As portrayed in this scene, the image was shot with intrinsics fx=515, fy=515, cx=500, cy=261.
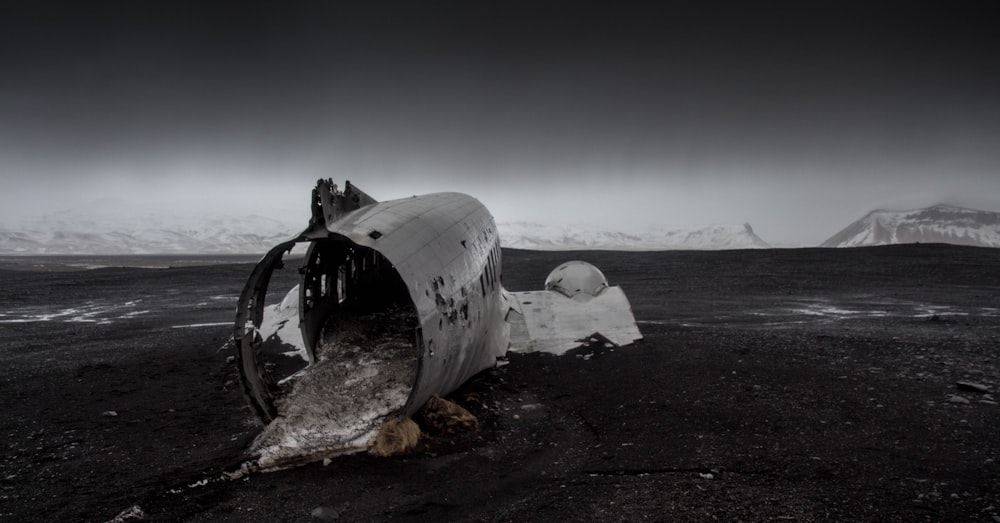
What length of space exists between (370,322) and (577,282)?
7.50 m

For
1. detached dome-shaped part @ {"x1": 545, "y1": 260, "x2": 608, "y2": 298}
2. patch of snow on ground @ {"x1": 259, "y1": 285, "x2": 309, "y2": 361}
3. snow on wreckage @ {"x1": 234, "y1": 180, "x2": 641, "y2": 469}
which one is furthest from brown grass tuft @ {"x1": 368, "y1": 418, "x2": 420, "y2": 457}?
detached dome-shaped part @ {"x1": 545, "y1": 260, "x2": 608, "y2": 298}

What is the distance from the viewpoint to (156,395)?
35.5 feet

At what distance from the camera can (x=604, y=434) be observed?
8008mm

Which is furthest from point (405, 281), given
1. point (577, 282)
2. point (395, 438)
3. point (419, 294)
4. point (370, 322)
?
point (577, 282)

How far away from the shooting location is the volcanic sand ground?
577cm

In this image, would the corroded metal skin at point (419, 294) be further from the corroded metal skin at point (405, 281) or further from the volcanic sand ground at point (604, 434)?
the volcanic sand ground at point (604, 434)

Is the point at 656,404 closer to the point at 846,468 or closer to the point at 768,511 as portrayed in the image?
the point at 846,468

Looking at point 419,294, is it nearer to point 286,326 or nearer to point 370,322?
point 370,322

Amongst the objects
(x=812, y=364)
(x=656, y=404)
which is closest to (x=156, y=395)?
(x=656, y=404)

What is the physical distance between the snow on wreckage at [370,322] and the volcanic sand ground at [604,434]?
676 mm

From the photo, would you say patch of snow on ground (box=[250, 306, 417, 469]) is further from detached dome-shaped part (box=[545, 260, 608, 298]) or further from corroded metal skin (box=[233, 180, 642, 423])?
detached dome-shaped part (box=[545, 260, 608, 298])

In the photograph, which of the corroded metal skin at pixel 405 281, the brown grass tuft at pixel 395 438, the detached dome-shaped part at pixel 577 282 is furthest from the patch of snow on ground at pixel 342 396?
the detached dome-shaped part at pixel 577 282

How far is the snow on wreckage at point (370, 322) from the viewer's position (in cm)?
734

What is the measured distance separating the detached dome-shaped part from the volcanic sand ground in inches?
79.7
